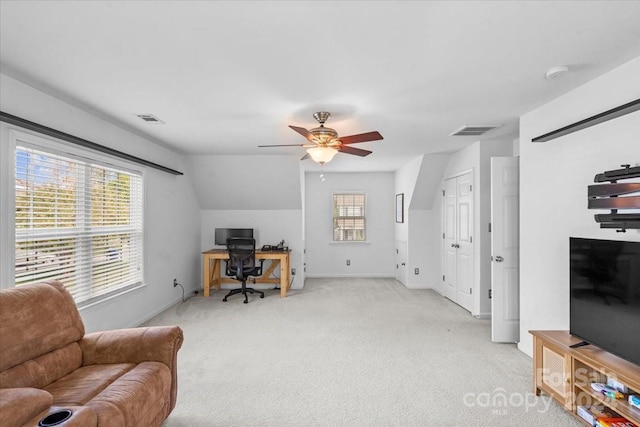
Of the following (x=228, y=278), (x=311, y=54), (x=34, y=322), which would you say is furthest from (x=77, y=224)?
(x=228, y=278)

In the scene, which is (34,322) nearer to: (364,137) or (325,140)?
(325,140)

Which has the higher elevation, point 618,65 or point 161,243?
point 618,65

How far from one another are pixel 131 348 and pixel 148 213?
2679 millimetres

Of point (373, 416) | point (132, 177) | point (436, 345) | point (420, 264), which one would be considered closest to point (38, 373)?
point (373, 416)

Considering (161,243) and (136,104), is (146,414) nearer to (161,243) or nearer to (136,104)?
(136,104)

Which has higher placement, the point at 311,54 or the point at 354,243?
the point at 311,54

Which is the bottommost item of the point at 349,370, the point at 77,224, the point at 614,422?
the point at 349,370

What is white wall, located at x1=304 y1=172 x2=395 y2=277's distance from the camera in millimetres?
7477

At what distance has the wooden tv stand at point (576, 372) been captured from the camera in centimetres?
195

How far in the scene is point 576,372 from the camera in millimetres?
2244

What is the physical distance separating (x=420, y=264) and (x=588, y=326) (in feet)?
13.3

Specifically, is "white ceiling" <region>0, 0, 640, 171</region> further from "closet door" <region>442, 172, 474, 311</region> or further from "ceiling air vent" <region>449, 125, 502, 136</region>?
"closet door" <region>442, 172, 474, 311</region>

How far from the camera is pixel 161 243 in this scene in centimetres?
485

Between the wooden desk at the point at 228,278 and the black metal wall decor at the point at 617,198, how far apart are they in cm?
443
